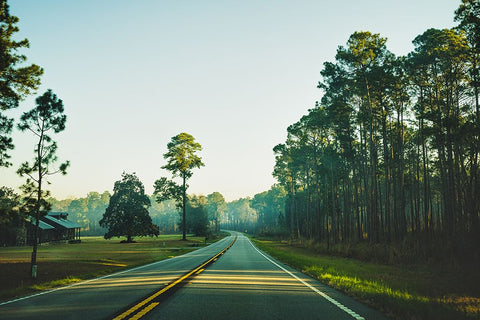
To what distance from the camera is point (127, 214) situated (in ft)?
176

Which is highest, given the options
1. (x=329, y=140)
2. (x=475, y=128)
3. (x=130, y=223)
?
(x=329, y=140)

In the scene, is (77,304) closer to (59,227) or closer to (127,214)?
(127,214)

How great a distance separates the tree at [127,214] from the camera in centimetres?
5319

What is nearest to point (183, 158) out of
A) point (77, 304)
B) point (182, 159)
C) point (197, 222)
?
point (182, 159)

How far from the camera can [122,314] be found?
5.90 meters

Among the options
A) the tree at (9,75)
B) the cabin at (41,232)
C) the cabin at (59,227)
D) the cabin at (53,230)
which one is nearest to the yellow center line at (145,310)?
the tree at (9,75)

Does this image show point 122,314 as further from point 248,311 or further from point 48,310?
point 248,311

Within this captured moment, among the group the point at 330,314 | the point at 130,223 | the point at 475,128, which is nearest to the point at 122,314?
the point at 330,314

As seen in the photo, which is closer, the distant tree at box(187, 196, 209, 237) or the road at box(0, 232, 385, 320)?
the road at box(0, 232, 385, 320)

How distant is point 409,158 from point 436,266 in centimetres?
3173

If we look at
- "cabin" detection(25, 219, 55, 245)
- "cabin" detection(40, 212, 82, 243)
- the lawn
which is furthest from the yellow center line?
"cabin" detection(40, 212, 82, 243)

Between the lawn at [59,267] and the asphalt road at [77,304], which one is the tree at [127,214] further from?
the asphalt road at [77,304]

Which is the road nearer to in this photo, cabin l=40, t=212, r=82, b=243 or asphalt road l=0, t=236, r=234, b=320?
asphalt road l=0, t=236, r=234, b=320

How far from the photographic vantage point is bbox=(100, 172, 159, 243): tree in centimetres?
5319
